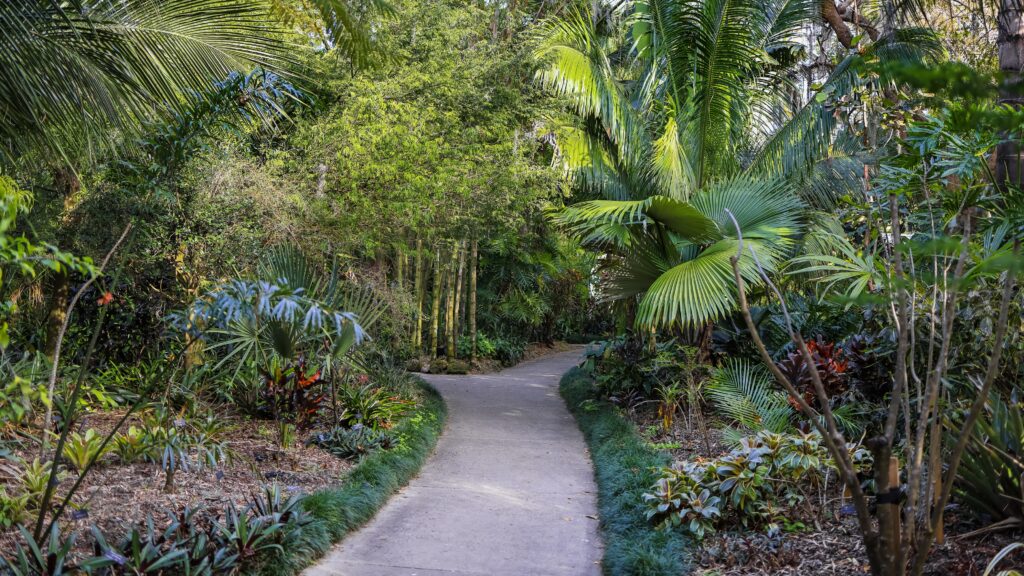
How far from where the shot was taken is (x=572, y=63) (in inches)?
390

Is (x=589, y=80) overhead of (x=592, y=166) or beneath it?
overhead

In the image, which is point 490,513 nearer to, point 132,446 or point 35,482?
point 132,446

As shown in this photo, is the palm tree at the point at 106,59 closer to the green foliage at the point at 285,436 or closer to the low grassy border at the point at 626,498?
the green foliage at the point at 285,436

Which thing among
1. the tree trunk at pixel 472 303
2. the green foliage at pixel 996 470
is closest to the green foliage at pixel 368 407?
the green foliage at pixel 996 470

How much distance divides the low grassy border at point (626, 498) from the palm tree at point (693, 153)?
1.40 m

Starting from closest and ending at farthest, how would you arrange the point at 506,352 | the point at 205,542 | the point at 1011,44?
the point at 205,542
the point at 1011,44
the point at 506,352

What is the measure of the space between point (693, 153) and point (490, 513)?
582 centimetres

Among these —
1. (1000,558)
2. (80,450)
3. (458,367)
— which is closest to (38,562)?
(80,450)

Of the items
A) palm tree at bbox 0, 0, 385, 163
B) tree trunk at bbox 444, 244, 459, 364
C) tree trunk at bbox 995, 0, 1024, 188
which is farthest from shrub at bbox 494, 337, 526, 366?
tree trunk at bbox 995, 0, 1024, 188

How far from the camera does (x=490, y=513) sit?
5.98m

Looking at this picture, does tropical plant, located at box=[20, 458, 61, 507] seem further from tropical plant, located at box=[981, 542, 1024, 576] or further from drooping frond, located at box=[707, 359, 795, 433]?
drooping frond, located at box=[707, 359, 795, 433]

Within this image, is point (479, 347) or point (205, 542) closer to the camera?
point (205, 542)

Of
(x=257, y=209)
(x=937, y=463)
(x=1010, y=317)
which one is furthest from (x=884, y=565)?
(x=257, y=209)

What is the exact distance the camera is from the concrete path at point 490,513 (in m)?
4.82
